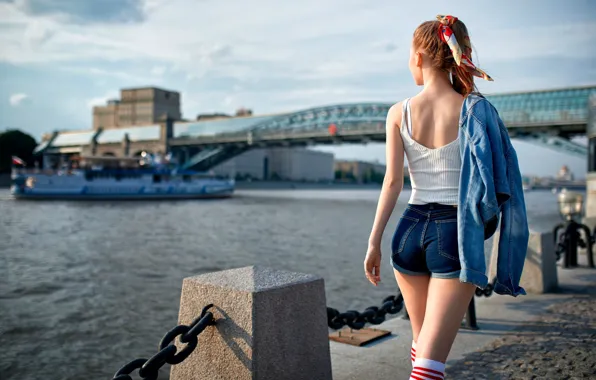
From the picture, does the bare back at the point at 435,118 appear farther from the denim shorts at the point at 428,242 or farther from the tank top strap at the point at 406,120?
the denim shorts at the point at 428,242

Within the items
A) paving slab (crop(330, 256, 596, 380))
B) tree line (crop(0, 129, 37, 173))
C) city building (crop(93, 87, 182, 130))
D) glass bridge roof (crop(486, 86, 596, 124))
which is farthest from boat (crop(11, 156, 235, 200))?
city building (crop(93, 87, 182, 130))

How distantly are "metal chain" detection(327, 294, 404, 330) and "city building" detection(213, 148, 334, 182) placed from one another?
73.6m

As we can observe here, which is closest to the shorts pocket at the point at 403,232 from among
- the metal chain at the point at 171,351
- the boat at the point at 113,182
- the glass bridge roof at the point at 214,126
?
the metal chain at the point at 171,351

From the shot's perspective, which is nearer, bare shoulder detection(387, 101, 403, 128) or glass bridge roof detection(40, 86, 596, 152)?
bare shoulder detection(387, 101, 403, 128)

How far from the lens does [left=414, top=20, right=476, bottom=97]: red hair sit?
5.67ft

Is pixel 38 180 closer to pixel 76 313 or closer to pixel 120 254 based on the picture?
pixel 120 254

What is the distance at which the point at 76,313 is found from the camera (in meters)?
6.09

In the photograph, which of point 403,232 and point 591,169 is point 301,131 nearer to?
point 591,169

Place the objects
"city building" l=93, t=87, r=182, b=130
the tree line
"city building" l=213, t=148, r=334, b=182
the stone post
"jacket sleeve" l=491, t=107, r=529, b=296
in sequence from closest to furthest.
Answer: "jacket sleeve" l=491, t=107, r=529, b=296 → the stone post → the tree line → "city building" l=213, t=148, r=334, b=182 → "city building" l=93, t=87, r=182, b=130

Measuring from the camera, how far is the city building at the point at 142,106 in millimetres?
99375

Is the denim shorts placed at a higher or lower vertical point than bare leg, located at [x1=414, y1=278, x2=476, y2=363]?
higher

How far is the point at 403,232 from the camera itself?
5.80 feet

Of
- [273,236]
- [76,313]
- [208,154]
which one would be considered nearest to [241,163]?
[208,154]

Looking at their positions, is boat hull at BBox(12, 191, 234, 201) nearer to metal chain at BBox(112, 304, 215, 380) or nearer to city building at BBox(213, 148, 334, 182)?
city building at BBox(213, 148, 334, 182)
